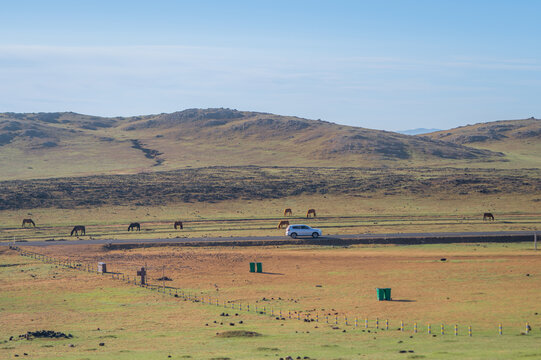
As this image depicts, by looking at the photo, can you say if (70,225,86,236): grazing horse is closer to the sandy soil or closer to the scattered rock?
the sandy soil

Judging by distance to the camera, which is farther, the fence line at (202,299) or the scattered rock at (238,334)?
the fence line at (202,299)

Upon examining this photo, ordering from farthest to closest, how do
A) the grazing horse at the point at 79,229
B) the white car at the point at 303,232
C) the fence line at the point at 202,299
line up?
1. the grazing horse at the point at 79,229
2. the white car at the point at 303,232
3. the fence line at the point at 202,299

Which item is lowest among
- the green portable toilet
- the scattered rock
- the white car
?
the scattered rock

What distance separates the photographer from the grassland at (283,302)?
2852 centimetres

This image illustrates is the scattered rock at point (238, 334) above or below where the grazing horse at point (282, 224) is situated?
below

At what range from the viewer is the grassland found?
28.5 meters

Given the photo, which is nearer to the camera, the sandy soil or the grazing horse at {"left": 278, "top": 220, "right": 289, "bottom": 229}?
the sandy soil

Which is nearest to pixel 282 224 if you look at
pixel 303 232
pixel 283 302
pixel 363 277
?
pixel 303 232

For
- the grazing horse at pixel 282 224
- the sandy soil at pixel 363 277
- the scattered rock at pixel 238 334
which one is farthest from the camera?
the grazing horse at pixel 282 224

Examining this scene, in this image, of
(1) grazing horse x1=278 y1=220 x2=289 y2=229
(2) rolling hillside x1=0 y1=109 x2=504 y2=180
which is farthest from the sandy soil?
(2) rolling hillside x1=0 y1=109 x2=504 y2=180

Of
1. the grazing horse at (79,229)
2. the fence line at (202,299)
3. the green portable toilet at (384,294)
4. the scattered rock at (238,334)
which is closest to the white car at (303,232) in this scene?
the fence line at (202,299)

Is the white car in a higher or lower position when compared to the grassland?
higher

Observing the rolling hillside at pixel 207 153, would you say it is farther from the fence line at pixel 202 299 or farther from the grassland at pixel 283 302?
the grassland at pixel 283 302

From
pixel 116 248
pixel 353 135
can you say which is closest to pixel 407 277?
pixel 116 248
